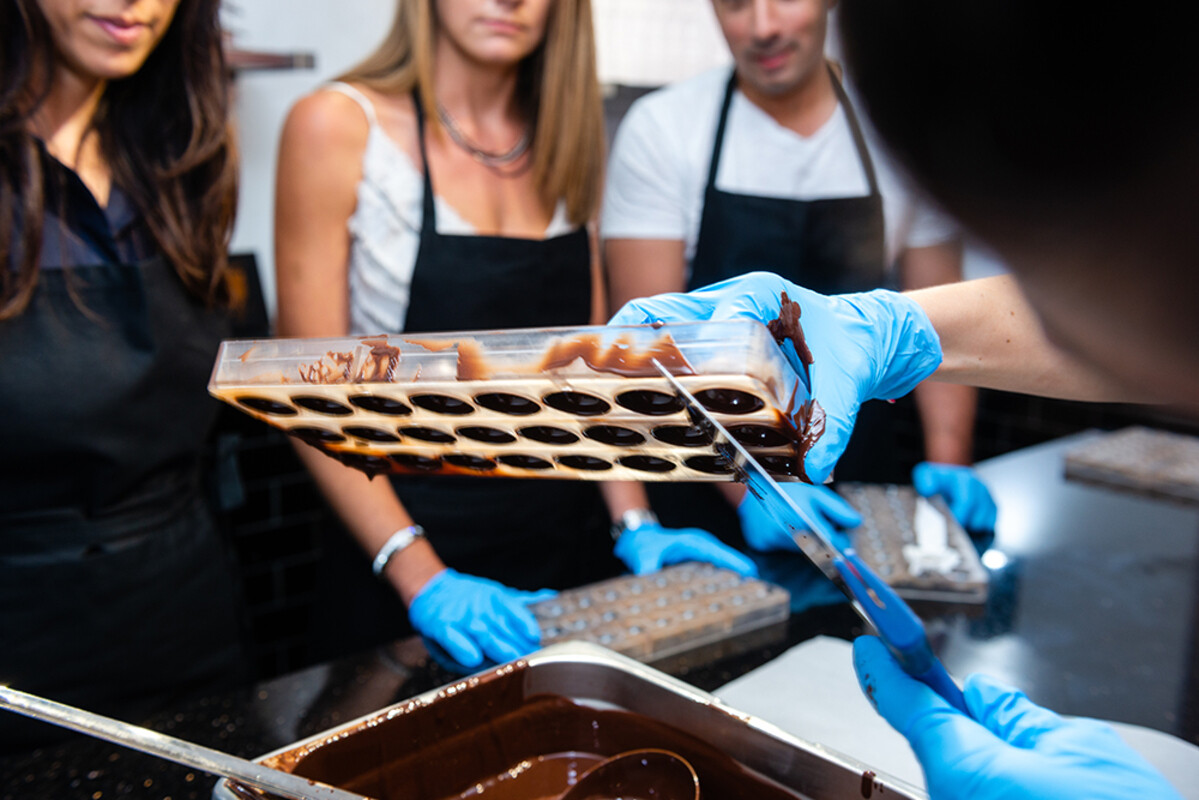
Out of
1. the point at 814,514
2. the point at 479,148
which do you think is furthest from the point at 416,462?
the point at 479,148

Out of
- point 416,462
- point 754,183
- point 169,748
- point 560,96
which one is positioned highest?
point 560,96

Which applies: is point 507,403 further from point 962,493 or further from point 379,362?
point 962,493

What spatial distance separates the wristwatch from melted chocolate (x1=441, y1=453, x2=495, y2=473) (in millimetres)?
851

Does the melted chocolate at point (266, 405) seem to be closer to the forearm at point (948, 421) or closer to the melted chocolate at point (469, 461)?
the melted chocolate at point (469, 461)

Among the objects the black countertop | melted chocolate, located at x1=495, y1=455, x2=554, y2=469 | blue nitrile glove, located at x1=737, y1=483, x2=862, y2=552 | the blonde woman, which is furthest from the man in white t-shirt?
melted chocolate, located at x1=495, y1=455, x2=554, y2=469

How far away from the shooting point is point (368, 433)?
0.83 metres

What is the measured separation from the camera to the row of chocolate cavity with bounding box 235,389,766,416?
0.61 metres

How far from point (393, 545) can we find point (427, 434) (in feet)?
2.44

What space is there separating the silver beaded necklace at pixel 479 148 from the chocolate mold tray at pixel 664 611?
3.00 ft

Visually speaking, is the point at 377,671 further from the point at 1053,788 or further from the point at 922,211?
the point at 922,211

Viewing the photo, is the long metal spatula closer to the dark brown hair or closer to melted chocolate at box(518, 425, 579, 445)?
melted chocolate at box(518, 425, 579, 445)

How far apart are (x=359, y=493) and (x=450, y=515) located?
8.1 inches

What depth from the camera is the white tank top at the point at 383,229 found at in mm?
1608

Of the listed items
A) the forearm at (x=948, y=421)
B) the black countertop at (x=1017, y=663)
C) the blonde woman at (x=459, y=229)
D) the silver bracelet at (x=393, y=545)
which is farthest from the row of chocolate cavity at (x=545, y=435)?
the forearm at (x=948, y=421)
